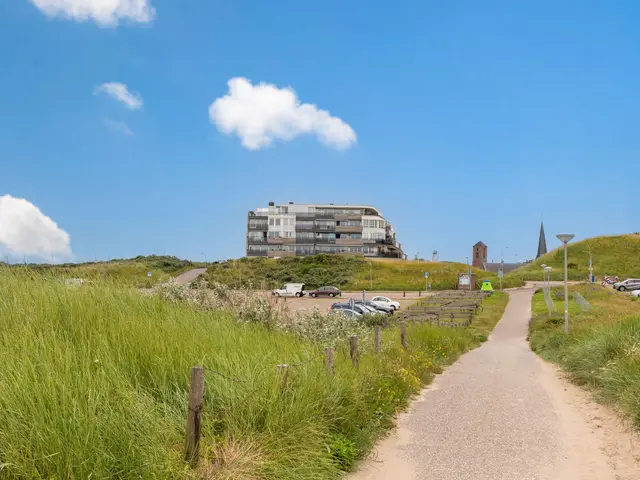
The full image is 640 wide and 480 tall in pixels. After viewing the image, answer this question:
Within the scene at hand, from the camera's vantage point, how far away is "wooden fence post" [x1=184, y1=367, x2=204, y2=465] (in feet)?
17.5

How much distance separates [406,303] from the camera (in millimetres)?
56688

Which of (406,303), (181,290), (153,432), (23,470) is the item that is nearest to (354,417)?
(153,432)

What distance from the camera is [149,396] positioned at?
19.3 ft

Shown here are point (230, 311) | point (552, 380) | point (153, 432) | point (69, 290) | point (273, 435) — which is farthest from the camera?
point (552, 380)

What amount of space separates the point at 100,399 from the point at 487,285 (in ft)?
220

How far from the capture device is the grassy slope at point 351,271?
81812 millimetres

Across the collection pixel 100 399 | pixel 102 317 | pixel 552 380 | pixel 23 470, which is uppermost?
pixel 102 317

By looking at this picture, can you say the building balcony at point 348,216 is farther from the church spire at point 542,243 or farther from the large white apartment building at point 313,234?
the church spire at point 542,243

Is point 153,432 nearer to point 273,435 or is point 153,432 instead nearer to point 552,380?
point 273,435

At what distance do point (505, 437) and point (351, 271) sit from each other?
269ft

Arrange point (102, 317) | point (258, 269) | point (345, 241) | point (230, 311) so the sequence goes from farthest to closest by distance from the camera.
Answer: point (345, 241) < point (258, 269) < point (230, 311) < point (102, 317)

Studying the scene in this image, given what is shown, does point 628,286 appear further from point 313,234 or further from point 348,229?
point 313,234

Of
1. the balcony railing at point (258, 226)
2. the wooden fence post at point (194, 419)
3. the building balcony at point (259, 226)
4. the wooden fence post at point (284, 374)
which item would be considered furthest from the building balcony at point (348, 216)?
the wooden fence post at point (194, 419)

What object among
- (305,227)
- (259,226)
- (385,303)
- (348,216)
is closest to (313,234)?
(305,227)
